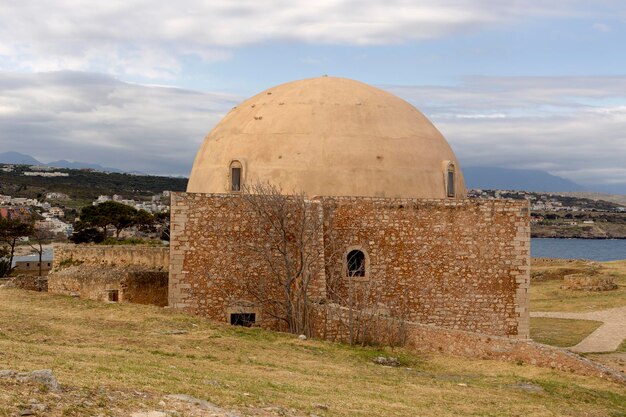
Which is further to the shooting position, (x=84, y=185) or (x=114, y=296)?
(x=84, y=185)

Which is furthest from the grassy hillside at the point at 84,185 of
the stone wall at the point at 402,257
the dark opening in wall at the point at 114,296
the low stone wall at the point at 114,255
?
the stone wall at the point at 402,257

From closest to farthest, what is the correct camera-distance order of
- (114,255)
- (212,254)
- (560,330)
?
(212,254) < (114,255) < (560,330)

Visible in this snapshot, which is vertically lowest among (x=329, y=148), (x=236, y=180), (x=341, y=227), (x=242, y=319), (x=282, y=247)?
(x=242, y=319)

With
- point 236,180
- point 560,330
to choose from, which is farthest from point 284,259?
point 560,330

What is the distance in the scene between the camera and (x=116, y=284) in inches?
771

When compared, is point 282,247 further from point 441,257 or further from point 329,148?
point 441,257

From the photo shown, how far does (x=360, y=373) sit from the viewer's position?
42.6 feet

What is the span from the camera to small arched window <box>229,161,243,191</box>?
19.7m

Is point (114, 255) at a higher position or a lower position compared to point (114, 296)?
higher

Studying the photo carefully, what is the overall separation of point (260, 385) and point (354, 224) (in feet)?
28.9

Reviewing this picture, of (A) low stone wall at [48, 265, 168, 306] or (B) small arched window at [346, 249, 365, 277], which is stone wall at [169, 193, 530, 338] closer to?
(B) small arched window at [346, 249, 365, 277]

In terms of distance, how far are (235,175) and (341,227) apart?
3130 millimetres

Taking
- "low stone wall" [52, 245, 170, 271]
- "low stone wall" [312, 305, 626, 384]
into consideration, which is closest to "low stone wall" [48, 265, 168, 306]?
"low stone wall" [52, 245, 170, 271]

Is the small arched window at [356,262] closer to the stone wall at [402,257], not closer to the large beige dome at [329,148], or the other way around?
the stone wall at [402,257]
